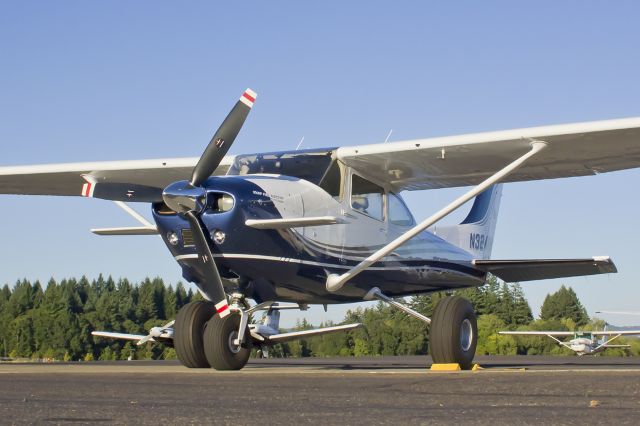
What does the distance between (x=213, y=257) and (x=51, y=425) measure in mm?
6462

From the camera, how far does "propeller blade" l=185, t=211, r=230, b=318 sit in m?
11.4

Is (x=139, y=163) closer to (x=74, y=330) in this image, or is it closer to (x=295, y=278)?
(x=295, y=278)

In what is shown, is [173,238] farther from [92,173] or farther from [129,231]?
[92,173]

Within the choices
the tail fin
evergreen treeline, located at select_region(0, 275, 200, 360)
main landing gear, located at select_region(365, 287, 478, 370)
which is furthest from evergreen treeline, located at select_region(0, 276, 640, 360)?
main landing gear, located at select_region(365, 287, 478, 370)

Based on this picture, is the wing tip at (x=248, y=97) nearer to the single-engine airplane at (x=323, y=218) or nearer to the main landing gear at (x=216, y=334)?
the single-engine airplane at (x=323, y=218)

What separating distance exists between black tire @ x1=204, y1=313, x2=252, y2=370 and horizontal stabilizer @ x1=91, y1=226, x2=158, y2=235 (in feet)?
4.77

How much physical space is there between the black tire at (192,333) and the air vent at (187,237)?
194 cm

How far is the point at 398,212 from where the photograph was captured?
14.7m

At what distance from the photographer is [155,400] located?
23.2ft

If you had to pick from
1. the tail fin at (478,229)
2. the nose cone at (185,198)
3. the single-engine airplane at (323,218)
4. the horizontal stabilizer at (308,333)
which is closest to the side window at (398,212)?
the single-engine airplane at (323,218)

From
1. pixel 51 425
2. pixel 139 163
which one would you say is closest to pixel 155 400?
pixel 51 425

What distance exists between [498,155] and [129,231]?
5.23 metres

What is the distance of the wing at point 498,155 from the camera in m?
12.8

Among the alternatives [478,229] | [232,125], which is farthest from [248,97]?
[478,229]
